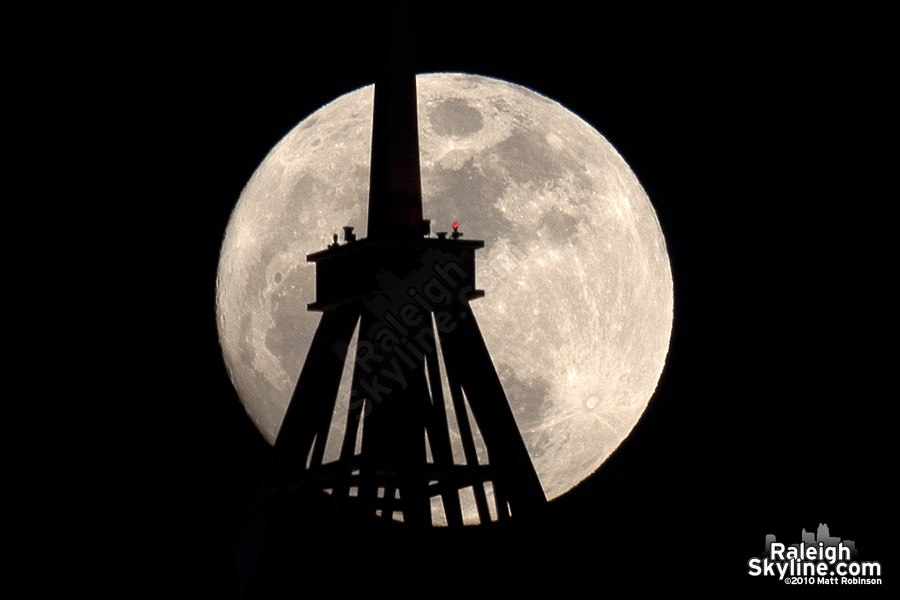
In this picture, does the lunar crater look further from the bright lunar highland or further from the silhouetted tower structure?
the silhouetted tower structure

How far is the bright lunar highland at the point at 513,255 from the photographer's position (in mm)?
13625

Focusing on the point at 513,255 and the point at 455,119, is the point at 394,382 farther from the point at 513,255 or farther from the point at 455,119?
the point at 455,119

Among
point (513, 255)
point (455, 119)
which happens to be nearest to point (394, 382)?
point (513, 255)

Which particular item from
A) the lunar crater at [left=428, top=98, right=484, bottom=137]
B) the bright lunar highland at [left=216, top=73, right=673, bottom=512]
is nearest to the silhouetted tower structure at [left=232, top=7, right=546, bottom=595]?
the bright lunar highland at [left=216, top=73, right=673, bottom=512]

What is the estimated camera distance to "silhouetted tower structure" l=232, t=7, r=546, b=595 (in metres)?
12.8

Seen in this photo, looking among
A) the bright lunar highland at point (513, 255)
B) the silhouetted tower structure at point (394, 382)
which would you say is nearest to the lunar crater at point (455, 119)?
the bright lunar highland at point (513, 255)

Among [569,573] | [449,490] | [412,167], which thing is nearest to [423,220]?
[412,167]

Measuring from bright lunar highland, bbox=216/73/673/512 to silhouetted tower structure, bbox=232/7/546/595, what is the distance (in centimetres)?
61

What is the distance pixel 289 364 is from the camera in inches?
555

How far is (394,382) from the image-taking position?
13.0 metres

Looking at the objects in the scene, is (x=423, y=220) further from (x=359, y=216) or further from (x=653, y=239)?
(x=653, y=239)

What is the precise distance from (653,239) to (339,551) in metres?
4.77

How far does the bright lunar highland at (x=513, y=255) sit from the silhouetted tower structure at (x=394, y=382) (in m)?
0.61

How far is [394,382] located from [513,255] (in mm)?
1657
